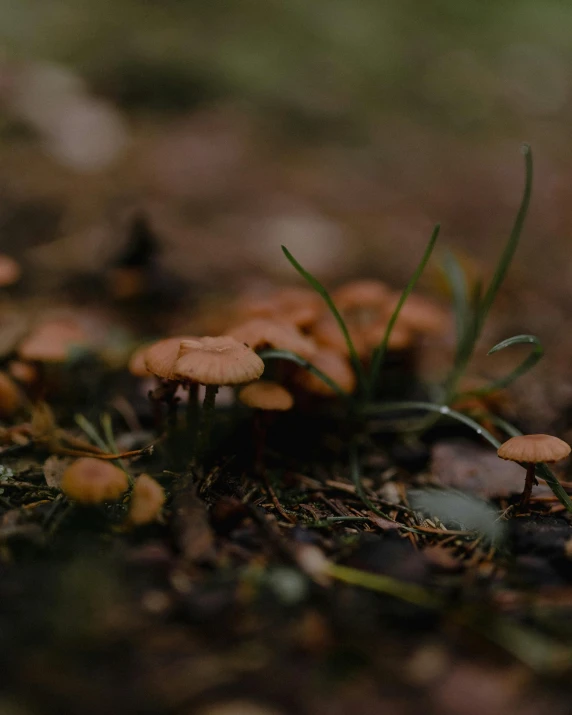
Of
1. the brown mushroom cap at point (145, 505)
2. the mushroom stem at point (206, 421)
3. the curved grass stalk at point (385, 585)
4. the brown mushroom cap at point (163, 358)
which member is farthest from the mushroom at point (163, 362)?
the curved grass stalk at point (385, 585)

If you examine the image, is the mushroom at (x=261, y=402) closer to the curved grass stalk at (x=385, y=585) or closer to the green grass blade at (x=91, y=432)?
the green grass blade at (x=91, y=432)

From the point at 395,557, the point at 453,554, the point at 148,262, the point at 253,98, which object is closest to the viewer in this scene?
the point at 395,557

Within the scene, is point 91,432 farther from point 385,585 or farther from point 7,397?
point 385,585

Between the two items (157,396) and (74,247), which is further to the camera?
(74,247)

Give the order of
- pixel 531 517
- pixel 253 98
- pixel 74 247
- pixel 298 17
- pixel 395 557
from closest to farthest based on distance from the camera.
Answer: pixel 395 557 < pixel 531 517 < pixel 74 247 < pixel 253 98 < pixel 298 17

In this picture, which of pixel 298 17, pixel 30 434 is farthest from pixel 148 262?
pixel 298 17

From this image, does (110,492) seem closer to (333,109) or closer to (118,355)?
(118,355)

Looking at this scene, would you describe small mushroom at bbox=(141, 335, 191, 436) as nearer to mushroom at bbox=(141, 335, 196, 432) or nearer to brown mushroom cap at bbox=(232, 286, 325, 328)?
mushroom at bbox=(141, 335, 196, 432)

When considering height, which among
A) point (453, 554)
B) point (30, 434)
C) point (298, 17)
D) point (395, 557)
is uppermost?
point (298, 17)
